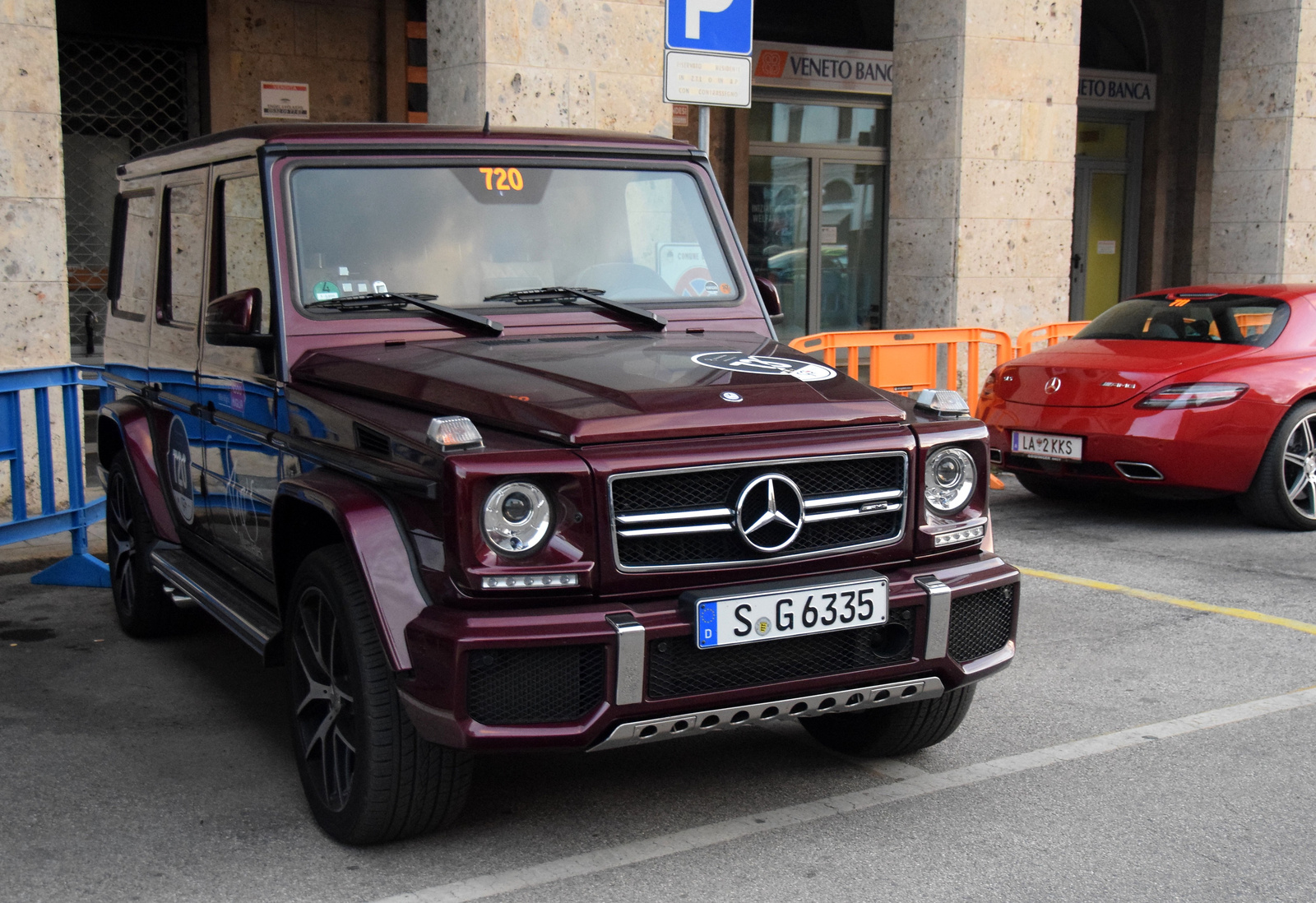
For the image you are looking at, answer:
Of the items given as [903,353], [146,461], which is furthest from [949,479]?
[903,353]

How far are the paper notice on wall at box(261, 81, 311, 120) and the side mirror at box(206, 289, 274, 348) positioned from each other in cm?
976

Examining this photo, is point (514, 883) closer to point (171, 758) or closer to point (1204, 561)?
point (171, 758)

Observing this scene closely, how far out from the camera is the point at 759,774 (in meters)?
4.36

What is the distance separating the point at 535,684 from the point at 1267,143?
13079 millimetres

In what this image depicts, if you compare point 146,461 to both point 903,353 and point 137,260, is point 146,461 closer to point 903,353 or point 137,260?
point 137,260

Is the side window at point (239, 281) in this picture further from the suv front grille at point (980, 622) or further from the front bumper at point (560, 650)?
the suv front grille at point (980, 622)

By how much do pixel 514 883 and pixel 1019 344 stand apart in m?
7.72

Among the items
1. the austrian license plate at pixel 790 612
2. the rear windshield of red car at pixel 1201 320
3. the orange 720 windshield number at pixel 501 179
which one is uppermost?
the orange 720 windshield number at pixel 501 179

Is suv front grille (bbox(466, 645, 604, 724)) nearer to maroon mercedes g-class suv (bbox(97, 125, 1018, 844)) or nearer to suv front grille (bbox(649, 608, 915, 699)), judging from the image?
maroon mercedes g-class suv (bbox(97, 125, 1018, 844))

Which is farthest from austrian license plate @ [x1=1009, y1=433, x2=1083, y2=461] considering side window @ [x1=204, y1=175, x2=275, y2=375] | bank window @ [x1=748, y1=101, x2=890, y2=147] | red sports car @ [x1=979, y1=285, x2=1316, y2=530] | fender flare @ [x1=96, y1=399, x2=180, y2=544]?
bank window @ [x1=748, y1=101, x2=890, y2=147]

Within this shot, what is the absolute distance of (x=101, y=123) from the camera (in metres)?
12.7

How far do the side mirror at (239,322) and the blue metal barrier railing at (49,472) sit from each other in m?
2.63

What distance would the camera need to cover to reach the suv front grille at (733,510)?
3.43 meters

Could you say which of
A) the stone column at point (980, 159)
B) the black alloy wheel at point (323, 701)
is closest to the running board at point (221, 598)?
the black alloy wheel at point (323, 701)
